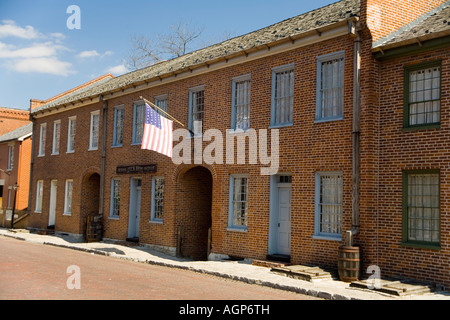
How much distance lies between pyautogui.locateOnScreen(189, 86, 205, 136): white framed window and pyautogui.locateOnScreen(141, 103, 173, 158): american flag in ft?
5.79

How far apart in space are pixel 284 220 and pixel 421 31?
21.7 feet

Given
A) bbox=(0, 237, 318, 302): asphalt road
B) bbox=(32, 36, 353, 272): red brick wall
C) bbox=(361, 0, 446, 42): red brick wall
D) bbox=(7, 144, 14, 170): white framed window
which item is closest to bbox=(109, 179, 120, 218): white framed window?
bbox=(32, 36, 353, 272): red brick wall

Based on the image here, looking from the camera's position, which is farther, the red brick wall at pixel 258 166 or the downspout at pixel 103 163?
the downspout at pixel 103 163

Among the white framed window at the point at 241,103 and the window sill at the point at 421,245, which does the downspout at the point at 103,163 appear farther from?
the window sill at the point at 421,245

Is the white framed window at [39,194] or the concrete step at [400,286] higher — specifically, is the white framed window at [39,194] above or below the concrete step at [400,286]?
above

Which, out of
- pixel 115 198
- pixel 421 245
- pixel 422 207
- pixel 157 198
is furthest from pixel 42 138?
pixel 421 245

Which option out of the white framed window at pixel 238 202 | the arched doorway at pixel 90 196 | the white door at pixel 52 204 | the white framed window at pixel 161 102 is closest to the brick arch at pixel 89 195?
the arched doorway at pixel 90 196

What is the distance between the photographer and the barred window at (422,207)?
12.0 metres

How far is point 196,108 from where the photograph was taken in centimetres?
1919

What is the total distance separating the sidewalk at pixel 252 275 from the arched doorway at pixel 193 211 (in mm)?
1229

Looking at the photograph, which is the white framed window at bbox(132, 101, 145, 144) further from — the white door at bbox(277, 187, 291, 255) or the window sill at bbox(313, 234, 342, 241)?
the window sill at bbox(313, 234, 342, 241)

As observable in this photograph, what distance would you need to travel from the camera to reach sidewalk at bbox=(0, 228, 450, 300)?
35.1ft
